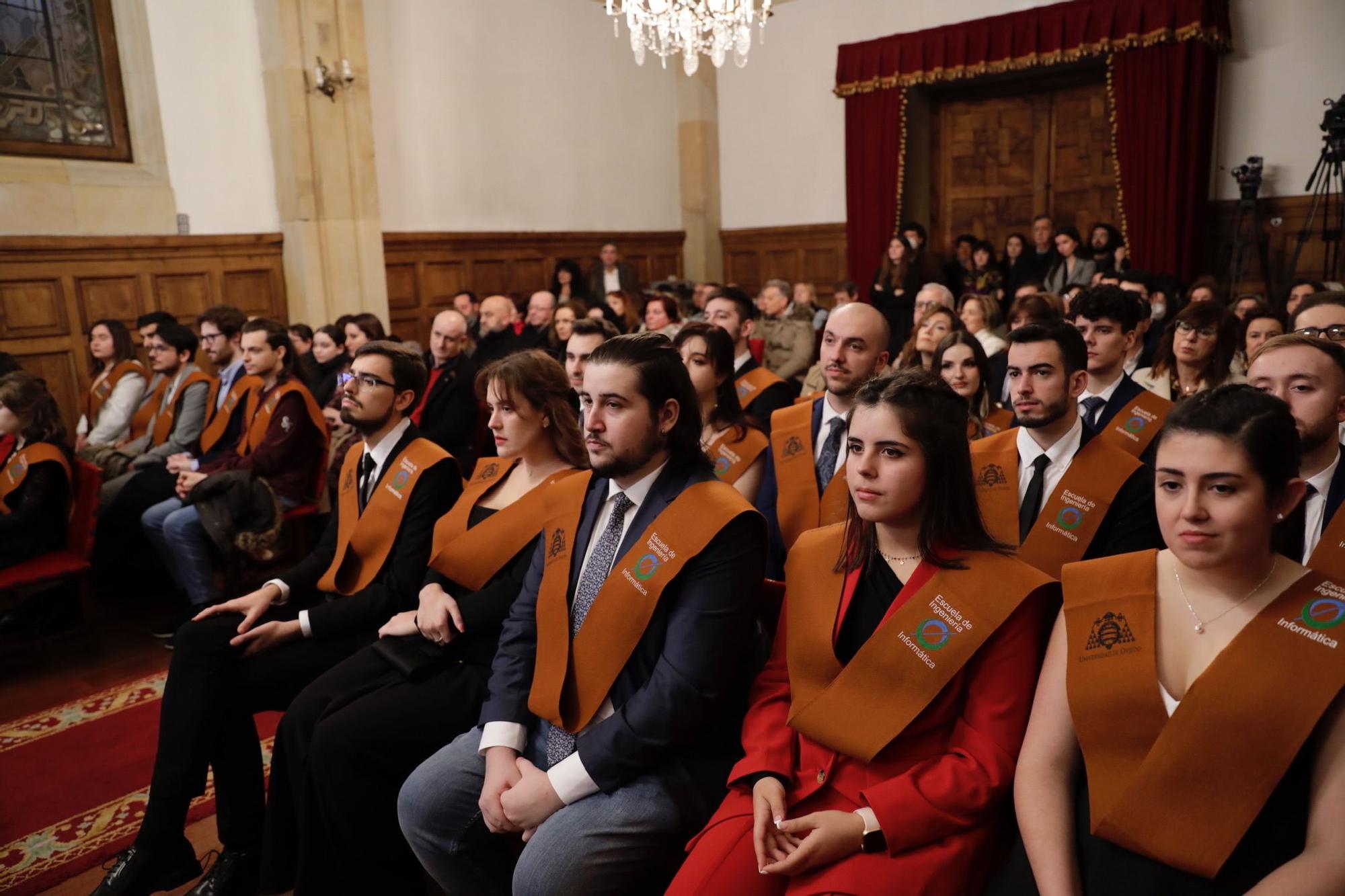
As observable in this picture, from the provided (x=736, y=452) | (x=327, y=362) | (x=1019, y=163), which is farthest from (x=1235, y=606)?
(x=1019, y=163)

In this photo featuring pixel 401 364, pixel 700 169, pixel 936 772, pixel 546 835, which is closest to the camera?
pixel 936 772

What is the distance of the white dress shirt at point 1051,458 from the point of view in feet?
7.32

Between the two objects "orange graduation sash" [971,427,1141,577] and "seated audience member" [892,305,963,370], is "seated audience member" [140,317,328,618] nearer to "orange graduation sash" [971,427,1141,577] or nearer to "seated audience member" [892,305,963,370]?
"seated audience member" [892,305,963,370]

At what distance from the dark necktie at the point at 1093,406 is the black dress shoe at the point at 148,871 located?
9.11 ft

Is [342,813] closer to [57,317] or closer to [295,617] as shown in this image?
[295,617]

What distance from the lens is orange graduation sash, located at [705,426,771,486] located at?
2949 mm

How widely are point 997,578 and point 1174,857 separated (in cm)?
45

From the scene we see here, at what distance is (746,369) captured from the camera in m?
3.96

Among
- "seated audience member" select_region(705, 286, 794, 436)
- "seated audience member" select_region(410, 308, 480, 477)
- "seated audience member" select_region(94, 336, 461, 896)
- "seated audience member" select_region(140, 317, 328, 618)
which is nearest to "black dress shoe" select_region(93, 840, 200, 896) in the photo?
"seated audience member" select_region(94, 336, 461, 896)

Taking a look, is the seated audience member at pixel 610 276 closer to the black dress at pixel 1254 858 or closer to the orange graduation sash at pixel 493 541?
the orange graduation sash at pixel 493 541

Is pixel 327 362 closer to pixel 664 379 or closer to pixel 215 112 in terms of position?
pixel 215 112

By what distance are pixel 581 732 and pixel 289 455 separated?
2794mm

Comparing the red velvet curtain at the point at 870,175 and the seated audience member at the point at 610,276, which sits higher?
the red velvet curtain at the point at 870,175

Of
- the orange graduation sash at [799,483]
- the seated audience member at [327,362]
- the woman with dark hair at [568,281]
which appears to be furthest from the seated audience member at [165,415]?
the woman with dark hair at [568,281]
